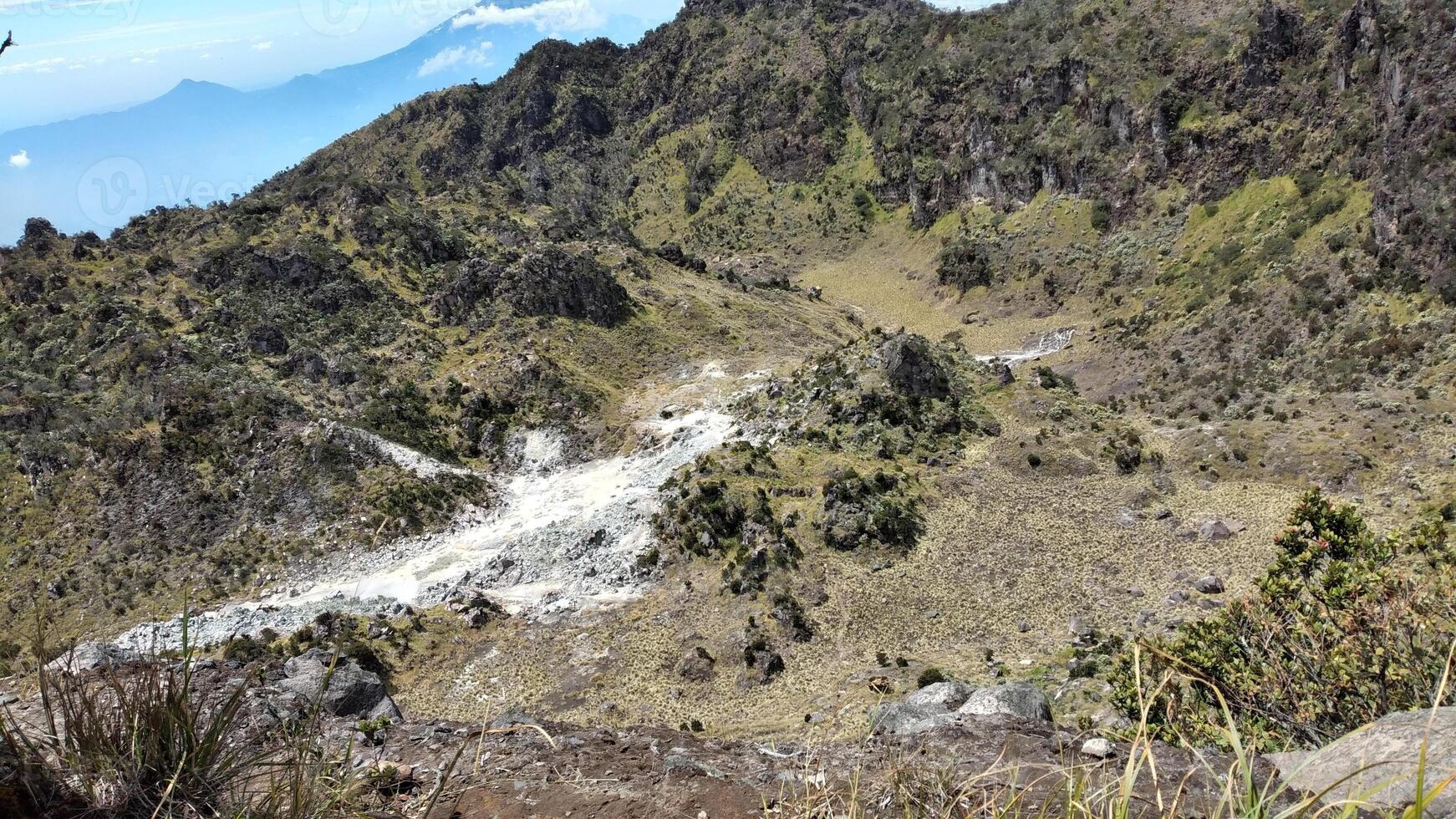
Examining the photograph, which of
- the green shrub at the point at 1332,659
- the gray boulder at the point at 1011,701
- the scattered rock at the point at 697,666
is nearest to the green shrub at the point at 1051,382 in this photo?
the scattered rock at the point at 697,666

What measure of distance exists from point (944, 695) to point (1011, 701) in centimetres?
196

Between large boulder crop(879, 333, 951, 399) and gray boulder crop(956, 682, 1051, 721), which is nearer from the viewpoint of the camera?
gray boulder crop(956, 682, 1051, 721)

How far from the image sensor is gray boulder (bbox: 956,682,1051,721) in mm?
18547

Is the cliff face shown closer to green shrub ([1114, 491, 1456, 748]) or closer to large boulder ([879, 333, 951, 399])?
large boulder ([879, 333, 951, 399])

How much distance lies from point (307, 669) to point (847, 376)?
33.1 metres

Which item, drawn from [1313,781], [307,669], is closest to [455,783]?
[1313,781]

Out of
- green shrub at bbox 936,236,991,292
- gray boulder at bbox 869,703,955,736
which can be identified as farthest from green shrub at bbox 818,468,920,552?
green shrub at bbox 936,236,991,292

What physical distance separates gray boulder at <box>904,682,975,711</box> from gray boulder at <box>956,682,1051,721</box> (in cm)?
28

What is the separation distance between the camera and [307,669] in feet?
71.6

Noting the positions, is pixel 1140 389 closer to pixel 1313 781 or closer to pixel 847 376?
pixel 847 376

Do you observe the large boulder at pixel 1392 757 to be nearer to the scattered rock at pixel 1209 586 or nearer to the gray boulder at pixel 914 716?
the gray boulder at pixel 914 716

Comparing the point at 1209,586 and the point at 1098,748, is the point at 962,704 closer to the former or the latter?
the point at 1098,748

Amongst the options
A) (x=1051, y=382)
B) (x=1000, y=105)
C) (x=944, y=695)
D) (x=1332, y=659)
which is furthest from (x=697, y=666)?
(x=1000, y=105)

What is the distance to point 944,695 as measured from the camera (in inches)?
797
